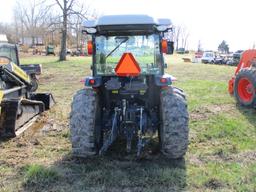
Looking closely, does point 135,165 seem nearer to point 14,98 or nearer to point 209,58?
point 14,98

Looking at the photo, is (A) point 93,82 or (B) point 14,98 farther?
(B) point 14,98

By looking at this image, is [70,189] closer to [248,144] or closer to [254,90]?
[248,144]

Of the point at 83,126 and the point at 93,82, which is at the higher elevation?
the point at 93,82

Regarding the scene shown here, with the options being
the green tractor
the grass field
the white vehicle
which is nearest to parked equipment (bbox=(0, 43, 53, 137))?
the grass field

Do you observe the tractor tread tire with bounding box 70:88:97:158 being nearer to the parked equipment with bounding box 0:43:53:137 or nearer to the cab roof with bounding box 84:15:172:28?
the cab roof with bounding box 84:15:172:28

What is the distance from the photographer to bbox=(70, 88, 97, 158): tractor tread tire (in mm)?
5469

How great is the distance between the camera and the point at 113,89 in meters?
5.74

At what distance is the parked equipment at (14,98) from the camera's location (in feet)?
23.5

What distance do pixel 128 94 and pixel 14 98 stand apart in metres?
3.25

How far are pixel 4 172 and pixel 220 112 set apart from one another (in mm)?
5616

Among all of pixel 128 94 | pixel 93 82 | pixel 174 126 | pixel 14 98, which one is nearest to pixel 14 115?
pixel 14 98

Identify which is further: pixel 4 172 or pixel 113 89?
pixel 113 89

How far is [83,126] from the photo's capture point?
17.9 ft

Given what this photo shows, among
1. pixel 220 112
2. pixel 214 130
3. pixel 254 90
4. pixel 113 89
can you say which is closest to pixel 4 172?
pixel 113 89
